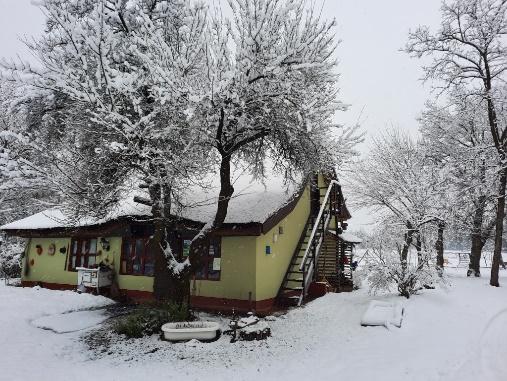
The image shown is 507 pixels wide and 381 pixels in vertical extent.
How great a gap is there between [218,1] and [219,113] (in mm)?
2449

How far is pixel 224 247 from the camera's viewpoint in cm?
1195

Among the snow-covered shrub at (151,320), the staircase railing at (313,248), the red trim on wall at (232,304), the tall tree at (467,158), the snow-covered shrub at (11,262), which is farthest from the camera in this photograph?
the snow-covered shrub at (11,262)

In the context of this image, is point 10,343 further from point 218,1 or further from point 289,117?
point 218,1

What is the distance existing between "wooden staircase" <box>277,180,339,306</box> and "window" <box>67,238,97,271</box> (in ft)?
25.3

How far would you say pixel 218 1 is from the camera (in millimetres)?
7938

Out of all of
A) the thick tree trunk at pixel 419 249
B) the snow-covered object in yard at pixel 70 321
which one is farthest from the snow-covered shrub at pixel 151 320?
the thick tree trunk at pixel 419 249

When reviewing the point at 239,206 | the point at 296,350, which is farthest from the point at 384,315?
the point at 239,206

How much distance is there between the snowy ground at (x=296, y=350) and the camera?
20.7 ft

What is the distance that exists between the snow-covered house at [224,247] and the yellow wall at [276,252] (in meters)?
0.03

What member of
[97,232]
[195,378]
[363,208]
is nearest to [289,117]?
[195,378]

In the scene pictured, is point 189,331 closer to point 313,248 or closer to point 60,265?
point 313,248

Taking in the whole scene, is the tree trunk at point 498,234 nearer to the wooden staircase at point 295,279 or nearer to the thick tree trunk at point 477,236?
the thick tree trunk at point 477,236

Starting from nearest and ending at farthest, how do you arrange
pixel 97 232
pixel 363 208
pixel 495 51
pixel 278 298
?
pixel 278 298
pixel 97 232
pixel 495 51
pixel 363 208

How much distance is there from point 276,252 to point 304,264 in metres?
1.15
